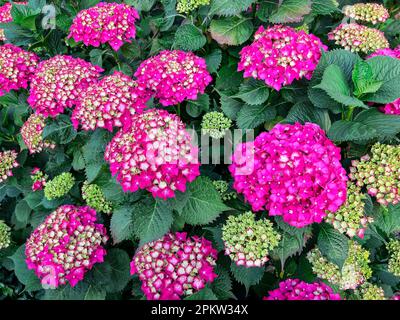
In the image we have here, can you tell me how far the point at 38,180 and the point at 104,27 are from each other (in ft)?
3.46

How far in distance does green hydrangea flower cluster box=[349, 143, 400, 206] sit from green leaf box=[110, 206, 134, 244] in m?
1.05

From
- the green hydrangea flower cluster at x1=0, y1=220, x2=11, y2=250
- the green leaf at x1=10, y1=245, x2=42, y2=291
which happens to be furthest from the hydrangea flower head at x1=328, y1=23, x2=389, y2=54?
the green hydrangea flower cluster at x1=0, y1=220, x2=11, y2=250

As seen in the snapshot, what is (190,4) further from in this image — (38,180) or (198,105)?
(38,180)

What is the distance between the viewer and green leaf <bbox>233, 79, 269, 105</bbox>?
77.9 inches

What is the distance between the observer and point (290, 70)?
177 centimetres

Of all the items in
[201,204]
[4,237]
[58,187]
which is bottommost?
[4,237]

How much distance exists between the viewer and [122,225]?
1802 mm

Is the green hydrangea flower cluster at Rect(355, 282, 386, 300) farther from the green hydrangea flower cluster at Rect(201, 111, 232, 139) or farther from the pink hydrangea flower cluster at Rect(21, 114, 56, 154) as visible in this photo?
the pink hydrangea flower cluster at Rect(21, 114, 56, 154)

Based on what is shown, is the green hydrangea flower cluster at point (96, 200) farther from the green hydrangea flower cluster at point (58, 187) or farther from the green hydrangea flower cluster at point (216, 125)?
the green hydrangea flower cluster at point (216, 125)

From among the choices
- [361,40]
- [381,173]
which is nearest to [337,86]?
[381,173]

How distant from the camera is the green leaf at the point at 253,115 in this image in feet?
6.61

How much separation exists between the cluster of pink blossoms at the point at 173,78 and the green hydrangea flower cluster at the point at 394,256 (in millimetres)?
1407

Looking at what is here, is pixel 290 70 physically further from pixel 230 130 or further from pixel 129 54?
pixel 129 54

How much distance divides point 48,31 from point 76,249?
1.67m
